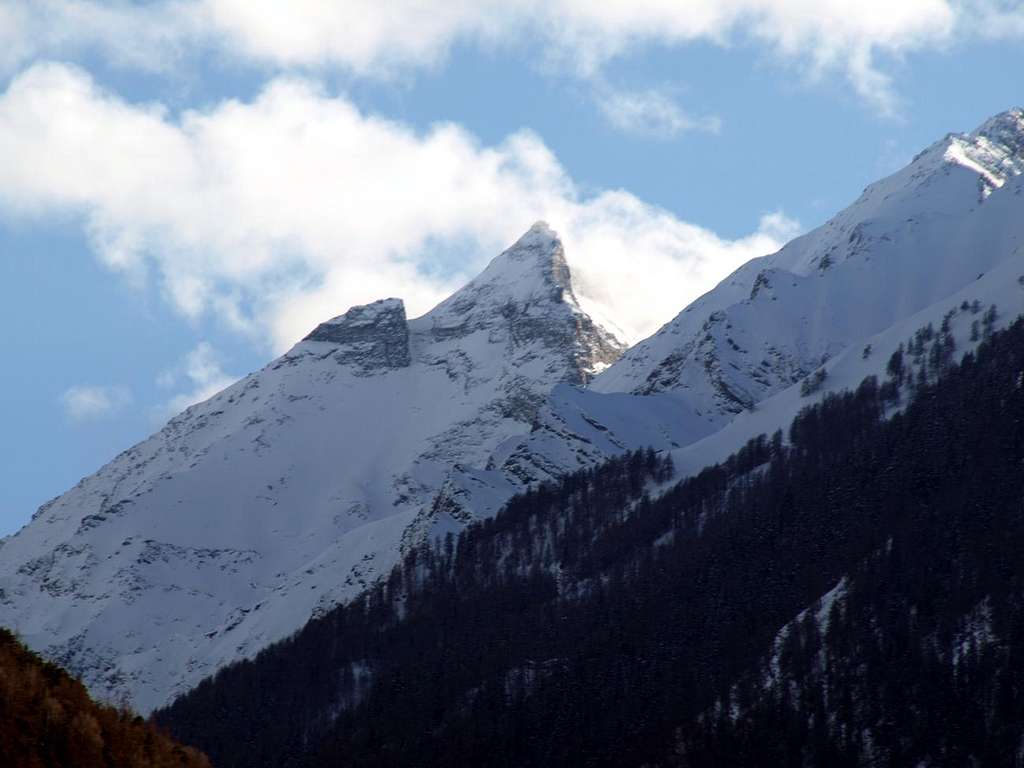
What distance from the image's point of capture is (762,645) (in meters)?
156

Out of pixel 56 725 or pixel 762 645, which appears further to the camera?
pixel 762 645

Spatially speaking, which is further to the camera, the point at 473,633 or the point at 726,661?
the point at 473,633

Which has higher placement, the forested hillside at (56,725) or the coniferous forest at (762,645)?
the coniferous forest at (762,645)

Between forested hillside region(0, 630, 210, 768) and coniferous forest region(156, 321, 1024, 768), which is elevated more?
coniferous forest region(156, 321, 1024, 768)

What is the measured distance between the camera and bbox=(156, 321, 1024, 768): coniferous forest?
442 ft

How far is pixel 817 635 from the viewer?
151 meters

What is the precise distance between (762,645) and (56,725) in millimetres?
119043

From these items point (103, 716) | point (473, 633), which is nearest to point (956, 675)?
point (473, 633)

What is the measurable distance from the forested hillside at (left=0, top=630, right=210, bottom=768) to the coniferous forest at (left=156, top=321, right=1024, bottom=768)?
7940 centimetres

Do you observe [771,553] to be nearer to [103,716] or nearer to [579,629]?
[579,629]

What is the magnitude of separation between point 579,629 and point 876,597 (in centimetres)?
3324

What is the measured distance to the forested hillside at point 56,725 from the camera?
41.6 m

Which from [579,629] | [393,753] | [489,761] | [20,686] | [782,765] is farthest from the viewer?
[579,629]

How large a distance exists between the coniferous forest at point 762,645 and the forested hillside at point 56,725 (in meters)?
79.4
